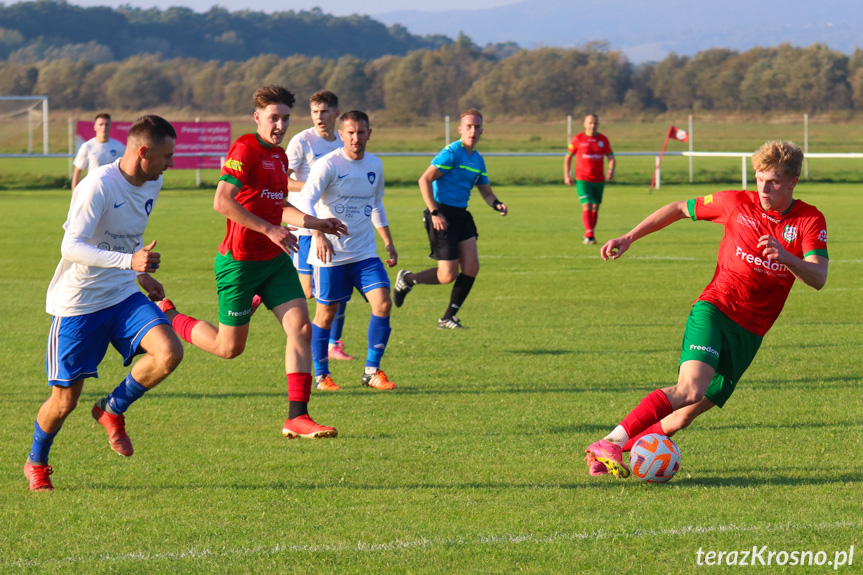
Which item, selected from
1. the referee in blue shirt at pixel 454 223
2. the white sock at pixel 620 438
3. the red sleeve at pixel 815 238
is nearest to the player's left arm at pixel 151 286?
the white sock at pixel 620 438

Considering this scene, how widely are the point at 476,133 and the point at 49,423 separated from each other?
5859 millimetres

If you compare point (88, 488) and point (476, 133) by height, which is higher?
point (476, 133)

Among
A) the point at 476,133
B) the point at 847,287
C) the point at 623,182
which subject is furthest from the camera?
the point at 623,182

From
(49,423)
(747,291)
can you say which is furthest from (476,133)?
(49,423)

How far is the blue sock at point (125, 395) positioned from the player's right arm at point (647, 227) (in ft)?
8.46

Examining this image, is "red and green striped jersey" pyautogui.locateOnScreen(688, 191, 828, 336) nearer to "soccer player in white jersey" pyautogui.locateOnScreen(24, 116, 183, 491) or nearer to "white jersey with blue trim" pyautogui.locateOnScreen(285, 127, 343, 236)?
"soccer player in white jersey" pyautogui.locateOnScreen(24, 116, 183, 491)

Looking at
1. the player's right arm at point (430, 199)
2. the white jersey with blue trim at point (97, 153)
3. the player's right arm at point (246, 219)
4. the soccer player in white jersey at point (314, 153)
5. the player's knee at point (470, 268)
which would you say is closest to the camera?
the player's right arm at point (246, 219)

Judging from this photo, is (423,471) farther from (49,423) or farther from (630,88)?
(630,88)

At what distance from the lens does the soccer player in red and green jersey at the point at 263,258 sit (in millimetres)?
6598

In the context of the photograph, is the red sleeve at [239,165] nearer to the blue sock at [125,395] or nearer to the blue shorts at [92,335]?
the blue shorts at [92,335]

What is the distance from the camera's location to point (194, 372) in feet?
28.7

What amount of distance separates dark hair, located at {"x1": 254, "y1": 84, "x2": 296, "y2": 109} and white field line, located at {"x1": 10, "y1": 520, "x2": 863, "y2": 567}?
10.1ft

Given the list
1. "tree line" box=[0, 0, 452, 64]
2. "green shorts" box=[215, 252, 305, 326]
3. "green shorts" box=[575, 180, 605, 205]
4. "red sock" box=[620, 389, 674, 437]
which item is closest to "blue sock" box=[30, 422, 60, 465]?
"green shorts" box=[215, 252, 305, 326]

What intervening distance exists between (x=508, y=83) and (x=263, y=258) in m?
90.4
